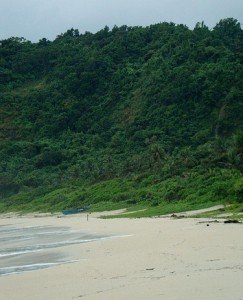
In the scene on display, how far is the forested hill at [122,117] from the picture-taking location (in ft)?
137

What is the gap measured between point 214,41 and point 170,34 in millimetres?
12028

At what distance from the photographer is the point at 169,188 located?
3419 cm

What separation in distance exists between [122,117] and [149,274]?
69.0 meters

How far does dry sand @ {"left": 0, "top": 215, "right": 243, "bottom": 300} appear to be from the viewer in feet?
22.2

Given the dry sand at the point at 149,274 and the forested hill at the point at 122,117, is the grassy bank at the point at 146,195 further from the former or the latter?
the dry sand at the point at 149,274

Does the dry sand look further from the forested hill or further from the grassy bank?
the forested hill

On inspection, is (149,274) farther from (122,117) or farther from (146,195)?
(122,117)

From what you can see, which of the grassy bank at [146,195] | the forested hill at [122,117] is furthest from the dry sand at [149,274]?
the forested hill at [122,117]

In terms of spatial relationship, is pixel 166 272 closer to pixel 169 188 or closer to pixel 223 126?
pixel 169 188

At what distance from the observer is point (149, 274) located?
321 inches

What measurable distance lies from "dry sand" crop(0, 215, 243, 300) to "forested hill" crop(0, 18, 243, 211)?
55.5 feet

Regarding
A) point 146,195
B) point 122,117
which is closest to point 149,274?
point 146,195

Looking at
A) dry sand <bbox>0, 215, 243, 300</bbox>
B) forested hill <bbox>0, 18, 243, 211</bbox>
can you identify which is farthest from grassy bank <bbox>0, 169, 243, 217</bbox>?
dry sand <bbox>0, 215, 243, 300</bbox>

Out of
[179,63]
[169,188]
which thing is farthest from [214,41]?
[169,188]
